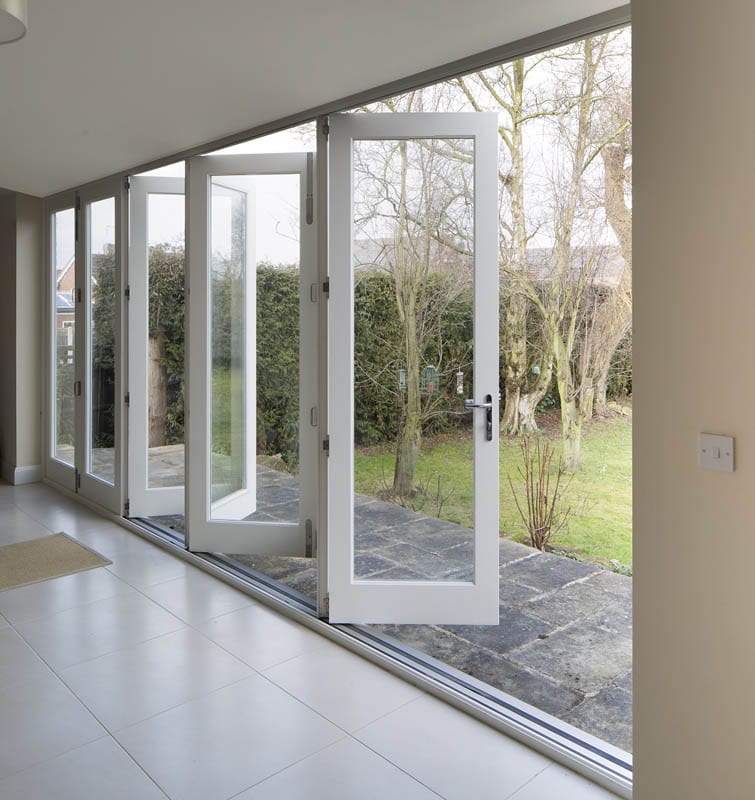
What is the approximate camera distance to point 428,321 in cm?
302

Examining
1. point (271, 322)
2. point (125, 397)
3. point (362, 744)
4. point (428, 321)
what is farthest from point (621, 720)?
point (125, 397)

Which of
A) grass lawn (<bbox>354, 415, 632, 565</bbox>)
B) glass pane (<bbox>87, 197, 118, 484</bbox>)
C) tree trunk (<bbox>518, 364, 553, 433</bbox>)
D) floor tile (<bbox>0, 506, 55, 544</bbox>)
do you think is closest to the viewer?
floor tile (<bbox>0, 506, 55, 544</bbox>)

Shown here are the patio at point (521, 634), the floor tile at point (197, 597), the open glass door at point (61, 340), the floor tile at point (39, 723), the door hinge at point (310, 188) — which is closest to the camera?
the floor tile at point (39, 723)

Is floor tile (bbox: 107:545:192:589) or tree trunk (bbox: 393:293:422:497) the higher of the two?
tree trunk (bbox: 393:293:422:497)

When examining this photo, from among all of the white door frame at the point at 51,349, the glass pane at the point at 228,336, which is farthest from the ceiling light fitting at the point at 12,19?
the white door frame at the point at 51,349

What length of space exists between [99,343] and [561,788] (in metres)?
4.53

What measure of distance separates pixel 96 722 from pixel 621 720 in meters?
1.91

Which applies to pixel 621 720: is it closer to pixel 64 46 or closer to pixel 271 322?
pixel 271 322

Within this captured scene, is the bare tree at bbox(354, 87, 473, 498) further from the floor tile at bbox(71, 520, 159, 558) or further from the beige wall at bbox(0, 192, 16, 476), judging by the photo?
the beige wall at bbox(0, 192, 16, 476)

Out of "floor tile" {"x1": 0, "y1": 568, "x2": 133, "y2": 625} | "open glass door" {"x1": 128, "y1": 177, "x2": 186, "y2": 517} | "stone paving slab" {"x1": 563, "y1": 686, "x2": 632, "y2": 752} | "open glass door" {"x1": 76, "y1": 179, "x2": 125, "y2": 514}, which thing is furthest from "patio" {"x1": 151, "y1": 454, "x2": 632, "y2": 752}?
"open glass door" {"x1": 76, "y1": 179, "x2": 125, "y2": 514}

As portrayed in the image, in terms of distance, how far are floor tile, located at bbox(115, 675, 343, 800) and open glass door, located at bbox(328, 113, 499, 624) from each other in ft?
2.20

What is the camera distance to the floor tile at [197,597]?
3381mm

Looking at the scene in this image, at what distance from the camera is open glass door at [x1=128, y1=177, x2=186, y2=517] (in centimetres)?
485

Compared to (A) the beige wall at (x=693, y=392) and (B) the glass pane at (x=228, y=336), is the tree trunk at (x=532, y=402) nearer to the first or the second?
(B) the glass pane at (x=228, y=336)
